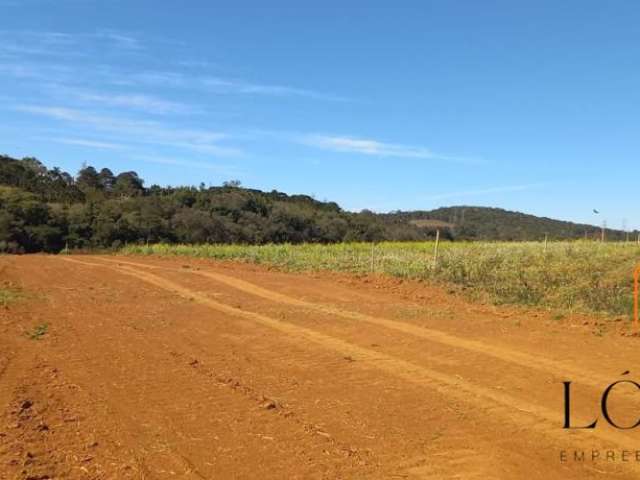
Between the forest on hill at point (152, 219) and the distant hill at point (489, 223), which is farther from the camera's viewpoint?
the distant hill at point (489, 223)

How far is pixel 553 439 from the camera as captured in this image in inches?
208

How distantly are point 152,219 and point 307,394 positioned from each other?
56.0 metres

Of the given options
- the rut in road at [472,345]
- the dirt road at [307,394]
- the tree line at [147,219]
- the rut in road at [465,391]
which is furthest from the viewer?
the tree line at [147,219]

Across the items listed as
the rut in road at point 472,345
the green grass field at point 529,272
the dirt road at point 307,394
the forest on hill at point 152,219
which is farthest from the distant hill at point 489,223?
the dirt road at point 307,394

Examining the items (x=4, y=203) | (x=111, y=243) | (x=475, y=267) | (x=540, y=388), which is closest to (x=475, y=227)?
(x=111, y=243)

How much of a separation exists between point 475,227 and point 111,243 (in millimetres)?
69184

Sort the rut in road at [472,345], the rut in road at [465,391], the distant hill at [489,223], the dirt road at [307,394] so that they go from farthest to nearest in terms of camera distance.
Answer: the distant hill at [489,223], the rut in road at [472,345], the rut in road at [465,391], the dirt road at [307,394]

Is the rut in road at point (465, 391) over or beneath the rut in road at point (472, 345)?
beneath

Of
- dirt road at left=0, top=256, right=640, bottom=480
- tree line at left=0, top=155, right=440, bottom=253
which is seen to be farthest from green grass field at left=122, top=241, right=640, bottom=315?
tree line at left=0, top=155, right=440, bottom=253

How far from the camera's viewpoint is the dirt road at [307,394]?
4.73m

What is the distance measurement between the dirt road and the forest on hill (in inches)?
1666

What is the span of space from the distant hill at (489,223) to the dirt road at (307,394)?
77164 millimetres

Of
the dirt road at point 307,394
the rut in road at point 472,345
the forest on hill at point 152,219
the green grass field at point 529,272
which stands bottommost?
the dirt road at point 307,394

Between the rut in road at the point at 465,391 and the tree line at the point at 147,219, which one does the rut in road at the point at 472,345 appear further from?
the tree line at the point at 147,219
